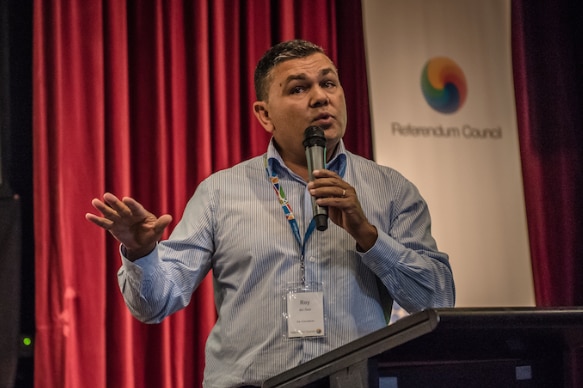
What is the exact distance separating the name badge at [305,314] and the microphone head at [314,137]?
39 centimetres

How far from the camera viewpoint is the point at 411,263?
2072mm

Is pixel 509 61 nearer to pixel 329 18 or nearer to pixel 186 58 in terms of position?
A: pixel 329 18

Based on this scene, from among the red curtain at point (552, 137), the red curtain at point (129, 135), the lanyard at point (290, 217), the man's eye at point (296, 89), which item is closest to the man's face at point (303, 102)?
the man's eye at point (296, 89)

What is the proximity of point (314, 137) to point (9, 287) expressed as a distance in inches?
65.9

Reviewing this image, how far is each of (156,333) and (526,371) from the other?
2.16 m

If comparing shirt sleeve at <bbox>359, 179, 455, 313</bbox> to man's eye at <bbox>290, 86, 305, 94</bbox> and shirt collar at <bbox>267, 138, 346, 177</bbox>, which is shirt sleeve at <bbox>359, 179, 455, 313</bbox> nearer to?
shirt collar at <bbox>267, 138, 346, 177</bbox>

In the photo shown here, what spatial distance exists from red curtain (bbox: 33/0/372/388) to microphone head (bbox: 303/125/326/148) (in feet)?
4.84

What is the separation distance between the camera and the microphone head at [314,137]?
2143mm

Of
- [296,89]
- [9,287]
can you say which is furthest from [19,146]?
[296,89]

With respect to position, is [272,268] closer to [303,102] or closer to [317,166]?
[317,166]

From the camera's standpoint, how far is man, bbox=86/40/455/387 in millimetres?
2018

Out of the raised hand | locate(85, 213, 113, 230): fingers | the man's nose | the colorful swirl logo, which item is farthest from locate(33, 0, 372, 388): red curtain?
locate(85, 213, 113, 230): fingers

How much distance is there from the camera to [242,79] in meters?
3.81

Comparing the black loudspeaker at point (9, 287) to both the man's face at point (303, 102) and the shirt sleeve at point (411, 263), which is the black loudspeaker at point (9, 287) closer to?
the man's face at point (303, 102)
